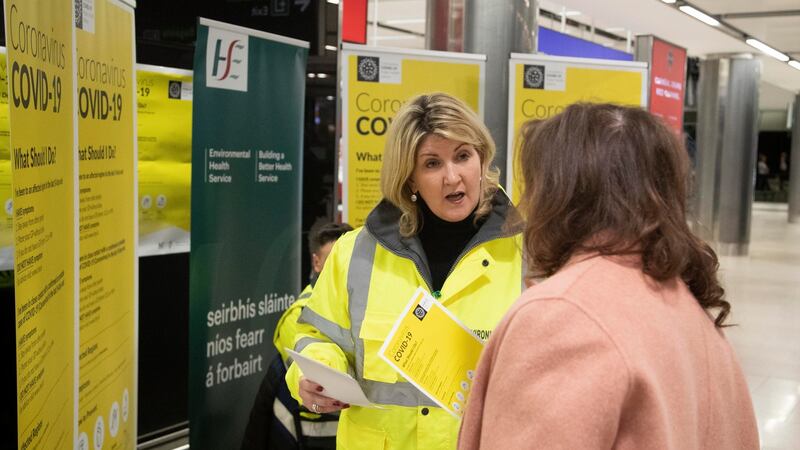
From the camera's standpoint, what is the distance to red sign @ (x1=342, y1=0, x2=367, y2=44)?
706 centimetres

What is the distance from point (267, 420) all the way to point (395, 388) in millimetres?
1252

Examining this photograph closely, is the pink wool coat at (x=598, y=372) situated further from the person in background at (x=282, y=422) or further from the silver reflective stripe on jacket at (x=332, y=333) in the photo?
the person in background at (x=282, y=422)

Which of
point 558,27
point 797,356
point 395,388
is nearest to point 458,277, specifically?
point 395,388

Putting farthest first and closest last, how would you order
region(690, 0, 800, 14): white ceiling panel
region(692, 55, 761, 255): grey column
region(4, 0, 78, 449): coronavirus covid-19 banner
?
region(692, 55, 761, 255): grey column, region(690, 0, 800, 14): white ceiling panel, region(4, 0, 78, 449): coronavirus covid-19 banner

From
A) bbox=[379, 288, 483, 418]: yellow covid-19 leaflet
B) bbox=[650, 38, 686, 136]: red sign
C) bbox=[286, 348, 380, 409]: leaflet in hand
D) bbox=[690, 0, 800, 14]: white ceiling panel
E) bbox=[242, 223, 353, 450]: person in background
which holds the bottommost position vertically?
bbox=[242, 223, 353, 450]: person in background

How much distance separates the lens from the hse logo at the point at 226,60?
3410mm

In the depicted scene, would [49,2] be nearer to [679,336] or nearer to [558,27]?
[679,336]

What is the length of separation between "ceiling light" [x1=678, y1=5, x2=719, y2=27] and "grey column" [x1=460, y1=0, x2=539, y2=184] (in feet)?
19.0

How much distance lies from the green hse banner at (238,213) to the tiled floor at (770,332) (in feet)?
6.36

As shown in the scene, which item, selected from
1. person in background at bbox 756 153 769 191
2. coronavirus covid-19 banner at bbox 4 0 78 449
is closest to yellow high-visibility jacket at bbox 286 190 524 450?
coronavirus covid-19 banner at bbox 4 0 78 449

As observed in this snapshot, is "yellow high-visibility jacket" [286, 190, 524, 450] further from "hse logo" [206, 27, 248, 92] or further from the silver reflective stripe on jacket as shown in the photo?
"hse logo" [206, 27, 248, 92]

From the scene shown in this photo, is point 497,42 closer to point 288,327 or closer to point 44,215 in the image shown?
point 288,327

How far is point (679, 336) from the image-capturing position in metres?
1.17

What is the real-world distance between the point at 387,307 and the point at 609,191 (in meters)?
0.99
